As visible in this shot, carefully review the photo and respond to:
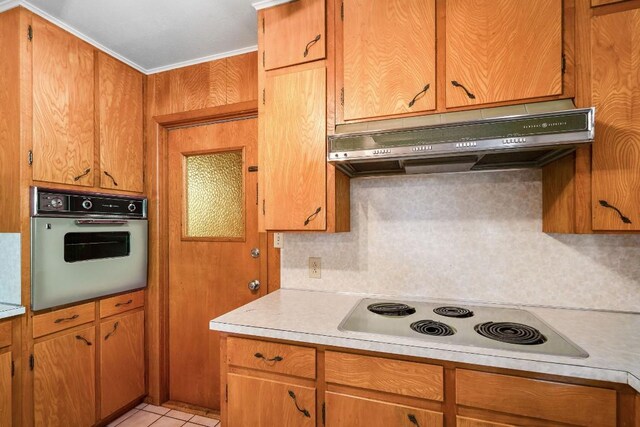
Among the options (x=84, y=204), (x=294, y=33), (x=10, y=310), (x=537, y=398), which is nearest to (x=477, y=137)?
(x=537, y=398)

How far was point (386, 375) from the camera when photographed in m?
1.14

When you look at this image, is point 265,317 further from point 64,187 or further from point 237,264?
point 64,187

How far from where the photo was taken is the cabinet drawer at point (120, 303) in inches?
80.3

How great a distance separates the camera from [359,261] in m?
1.81

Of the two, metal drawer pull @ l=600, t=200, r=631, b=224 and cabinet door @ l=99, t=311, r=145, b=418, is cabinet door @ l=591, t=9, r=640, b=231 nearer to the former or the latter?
metal drawer pull @ l=600, t=200, r=631, b=224

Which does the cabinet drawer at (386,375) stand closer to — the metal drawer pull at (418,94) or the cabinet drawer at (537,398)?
the cabinet drawer at (537,398)

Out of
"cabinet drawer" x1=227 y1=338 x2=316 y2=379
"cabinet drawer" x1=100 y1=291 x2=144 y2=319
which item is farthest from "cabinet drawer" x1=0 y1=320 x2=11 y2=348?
"cabinet drawer" x1=227 y1=338 x2=316 y2=379

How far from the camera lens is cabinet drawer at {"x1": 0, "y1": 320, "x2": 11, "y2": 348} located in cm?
153

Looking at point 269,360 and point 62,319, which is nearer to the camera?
point 269,360

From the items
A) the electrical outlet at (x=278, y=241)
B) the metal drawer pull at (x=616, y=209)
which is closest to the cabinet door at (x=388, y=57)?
the metal drawer pull at (x=616, y=209)

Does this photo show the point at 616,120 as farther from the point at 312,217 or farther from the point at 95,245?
the point at 95,245

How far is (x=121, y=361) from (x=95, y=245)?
0.84m

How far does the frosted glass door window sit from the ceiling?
2.37 ft

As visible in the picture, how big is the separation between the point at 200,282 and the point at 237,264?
0.35m
